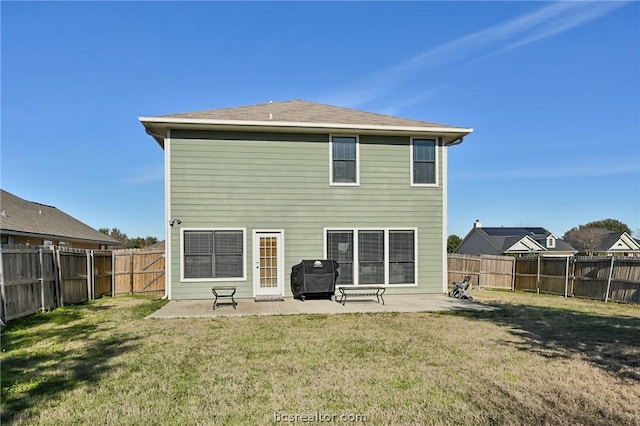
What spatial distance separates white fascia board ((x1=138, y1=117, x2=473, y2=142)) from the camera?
456 inches

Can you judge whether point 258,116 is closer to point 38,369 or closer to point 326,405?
point 38,369

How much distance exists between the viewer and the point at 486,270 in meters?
18.1

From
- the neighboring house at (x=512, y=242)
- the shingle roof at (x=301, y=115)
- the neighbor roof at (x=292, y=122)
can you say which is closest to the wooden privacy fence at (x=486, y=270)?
the neighbor roof at (x=292, y=122)

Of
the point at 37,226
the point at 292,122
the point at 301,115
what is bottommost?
the point at 37,226

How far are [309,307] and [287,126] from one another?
5241 millimetres

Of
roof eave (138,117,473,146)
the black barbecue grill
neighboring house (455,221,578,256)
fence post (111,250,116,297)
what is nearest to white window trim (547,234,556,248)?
neighboring house (455,221,578,256)

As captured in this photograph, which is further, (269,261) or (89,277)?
(89,277)

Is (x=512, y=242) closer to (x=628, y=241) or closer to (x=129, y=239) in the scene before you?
(x=628, y=241)

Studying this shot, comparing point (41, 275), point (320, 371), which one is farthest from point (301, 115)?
point (320, 371)

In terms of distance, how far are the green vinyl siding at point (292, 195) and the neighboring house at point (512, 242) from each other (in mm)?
26468

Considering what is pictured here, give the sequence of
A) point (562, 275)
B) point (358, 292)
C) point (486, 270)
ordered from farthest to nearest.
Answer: point (486, 270) < point (562, 275) < point (358, 292)

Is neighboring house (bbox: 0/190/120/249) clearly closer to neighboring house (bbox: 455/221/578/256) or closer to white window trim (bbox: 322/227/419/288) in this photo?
white window trim (bbox: 322/227/419/288)

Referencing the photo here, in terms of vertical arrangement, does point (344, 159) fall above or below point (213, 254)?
above

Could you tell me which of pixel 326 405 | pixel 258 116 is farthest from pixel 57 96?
pixel 326 405
